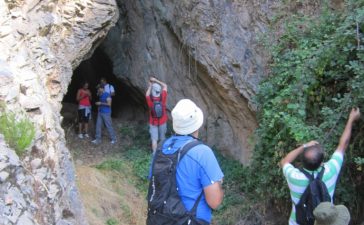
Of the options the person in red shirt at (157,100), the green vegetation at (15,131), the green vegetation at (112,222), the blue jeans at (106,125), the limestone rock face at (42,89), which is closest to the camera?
the limestone rock face at (42,89)

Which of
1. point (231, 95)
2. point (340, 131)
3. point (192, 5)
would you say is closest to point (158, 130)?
point (231, 95)

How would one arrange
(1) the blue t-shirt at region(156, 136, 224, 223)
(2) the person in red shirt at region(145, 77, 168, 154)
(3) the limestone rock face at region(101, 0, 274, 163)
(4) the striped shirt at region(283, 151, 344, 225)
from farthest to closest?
(2) the person in red shirt at region(145, 77, 168, 154), (3) the limestone rock face at region(101, 0, 274, 163), (4) the striped shirt at region(283, 151, 344, 225), (1) the blue t-shirt at region(156, 136, 224, 223)

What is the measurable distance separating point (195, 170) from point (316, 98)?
318cm

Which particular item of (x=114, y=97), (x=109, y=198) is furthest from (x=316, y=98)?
(x=114, y=97)

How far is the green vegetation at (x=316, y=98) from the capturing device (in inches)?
214

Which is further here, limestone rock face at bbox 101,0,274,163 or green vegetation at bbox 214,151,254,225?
limestone rock face at bbox 101,0,274,163

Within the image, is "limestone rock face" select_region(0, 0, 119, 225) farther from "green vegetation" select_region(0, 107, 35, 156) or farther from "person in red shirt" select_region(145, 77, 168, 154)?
"person in red shirt" select_region(145, 77, 168, 154)

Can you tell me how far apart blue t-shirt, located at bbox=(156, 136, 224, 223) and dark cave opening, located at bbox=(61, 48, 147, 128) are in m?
8.24

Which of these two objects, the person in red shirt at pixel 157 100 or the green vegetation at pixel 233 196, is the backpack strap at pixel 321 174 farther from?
the person in red shirt at pixel 157 100

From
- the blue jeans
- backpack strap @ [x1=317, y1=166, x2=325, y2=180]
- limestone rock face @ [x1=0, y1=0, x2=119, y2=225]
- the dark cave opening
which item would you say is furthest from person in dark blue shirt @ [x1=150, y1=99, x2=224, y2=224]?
the dark cave opening

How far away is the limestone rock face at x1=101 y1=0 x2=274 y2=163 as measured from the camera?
8766 millimetres

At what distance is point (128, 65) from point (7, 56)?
19.4 feet

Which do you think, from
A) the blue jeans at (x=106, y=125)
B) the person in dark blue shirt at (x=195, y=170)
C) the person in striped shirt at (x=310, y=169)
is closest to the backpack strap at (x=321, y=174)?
the person in striped shirt at (x=310, y=169)

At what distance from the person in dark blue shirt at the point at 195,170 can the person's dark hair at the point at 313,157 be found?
778 mm
